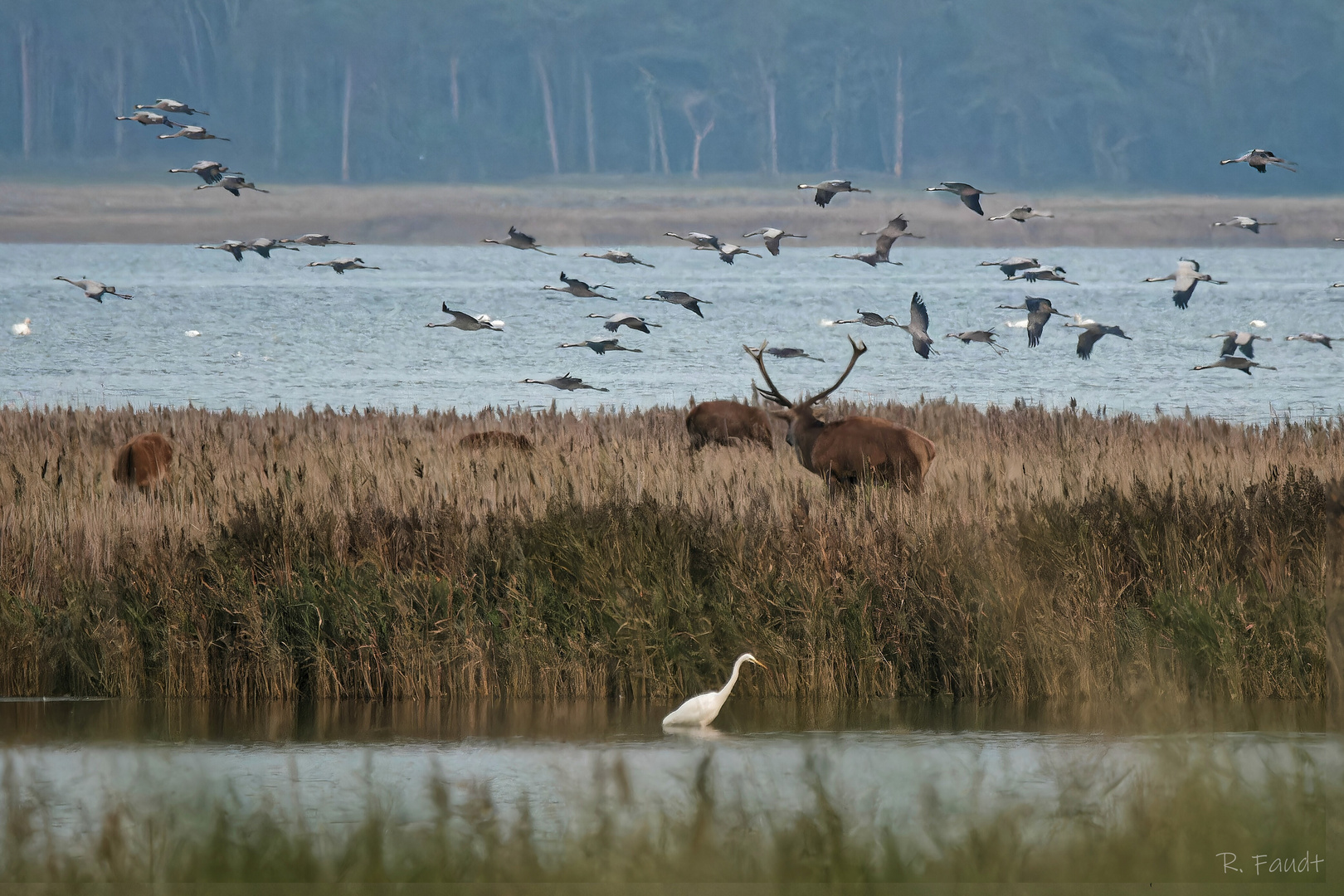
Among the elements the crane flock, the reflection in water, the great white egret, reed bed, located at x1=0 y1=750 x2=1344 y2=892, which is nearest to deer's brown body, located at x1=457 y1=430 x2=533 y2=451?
the crane flock

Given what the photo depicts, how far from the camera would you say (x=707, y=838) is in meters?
7.34

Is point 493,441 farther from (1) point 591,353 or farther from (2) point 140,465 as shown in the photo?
(1) point 591,353

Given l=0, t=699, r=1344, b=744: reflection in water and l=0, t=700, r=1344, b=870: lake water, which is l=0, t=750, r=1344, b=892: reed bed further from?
l=0, t=699, r=1344, b=744: reflection in water

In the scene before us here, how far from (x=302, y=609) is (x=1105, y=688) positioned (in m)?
5.88

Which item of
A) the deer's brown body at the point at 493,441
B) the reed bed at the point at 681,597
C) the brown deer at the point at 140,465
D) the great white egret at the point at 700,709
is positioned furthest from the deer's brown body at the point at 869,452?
the brown deer at the point at 140,465

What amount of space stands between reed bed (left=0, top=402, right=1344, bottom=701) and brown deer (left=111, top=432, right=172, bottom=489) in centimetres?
407

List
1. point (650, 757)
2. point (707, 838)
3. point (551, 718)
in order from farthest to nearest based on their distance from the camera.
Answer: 1. point (551, 718)
2. point (650, 757)
3. point (707, 838)

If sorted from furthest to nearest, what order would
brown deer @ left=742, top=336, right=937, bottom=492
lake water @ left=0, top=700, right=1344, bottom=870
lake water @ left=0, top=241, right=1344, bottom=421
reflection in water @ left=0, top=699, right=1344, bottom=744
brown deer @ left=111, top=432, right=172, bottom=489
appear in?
lake water @ left=0, top=241, right=1344, bottom=421 → brown deer @ left=111, top=432, right=172, bottom=489 → brown deer @ left=742, top=336, right=937, bottom=492 → reflection in water @ left=0, top=699, right=1344, bottom=744 → lake water @ left=0, top=700, right=1344, bottom=870

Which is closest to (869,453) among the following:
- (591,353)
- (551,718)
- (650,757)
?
(551,718)

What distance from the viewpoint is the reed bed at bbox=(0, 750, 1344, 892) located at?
6953 mm

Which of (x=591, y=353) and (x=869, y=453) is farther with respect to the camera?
(x=591, y=353)

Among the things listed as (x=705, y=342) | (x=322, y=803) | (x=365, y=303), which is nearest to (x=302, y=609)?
(x=322, y=803)

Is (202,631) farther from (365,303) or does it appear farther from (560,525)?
(365,303)

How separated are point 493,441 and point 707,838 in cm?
1536
